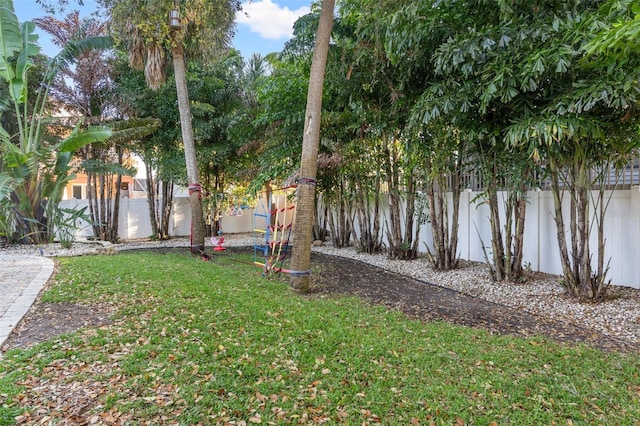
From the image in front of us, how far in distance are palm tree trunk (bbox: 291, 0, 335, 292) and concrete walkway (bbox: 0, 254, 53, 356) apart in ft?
10.2

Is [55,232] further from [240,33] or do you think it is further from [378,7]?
[378,7]

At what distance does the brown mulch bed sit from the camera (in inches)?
143

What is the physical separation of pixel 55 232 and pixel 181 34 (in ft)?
18.7

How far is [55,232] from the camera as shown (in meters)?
9.29

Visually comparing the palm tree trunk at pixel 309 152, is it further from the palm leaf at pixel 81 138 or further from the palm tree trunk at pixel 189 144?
the palm leaf at pixel 81 138

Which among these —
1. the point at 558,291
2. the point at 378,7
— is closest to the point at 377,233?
the point at 558,291

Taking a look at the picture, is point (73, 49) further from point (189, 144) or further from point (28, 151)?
point (189, 144)

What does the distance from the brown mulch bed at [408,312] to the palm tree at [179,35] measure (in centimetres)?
428

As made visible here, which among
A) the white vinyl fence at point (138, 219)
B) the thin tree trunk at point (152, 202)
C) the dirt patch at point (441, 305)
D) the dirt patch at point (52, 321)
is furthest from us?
the thin tree trunk at point (152, 202)

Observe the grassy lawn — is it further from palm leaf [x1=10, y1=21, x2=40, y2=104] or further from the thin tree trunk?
the thin tree trunk

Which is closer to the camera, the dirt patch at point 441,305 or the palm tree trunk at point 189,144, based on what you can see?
the dirt patch at point 441,305

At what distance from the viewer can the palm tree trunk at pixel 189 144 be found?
8.34m

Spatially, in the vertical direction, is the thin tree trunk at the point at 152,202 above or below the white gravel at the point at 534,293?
above

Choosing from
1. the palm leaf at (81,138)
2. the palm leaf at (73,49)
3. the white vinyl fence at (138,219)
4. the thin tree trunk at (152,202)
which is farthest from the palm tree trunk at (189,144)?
the white vinyl fence at (138,219)
